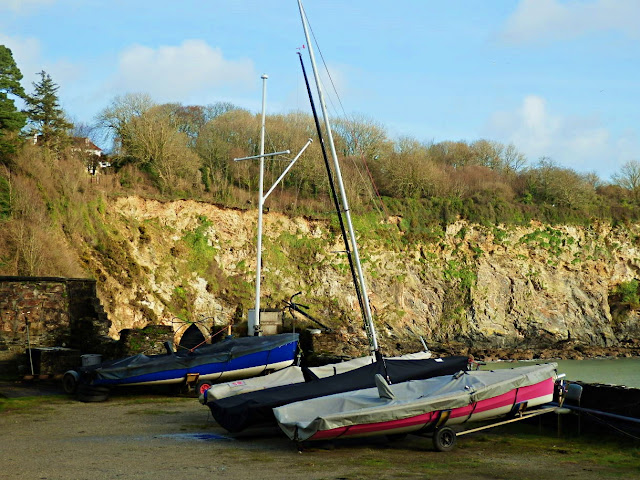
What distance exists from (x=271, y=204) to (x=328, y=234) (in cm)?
451

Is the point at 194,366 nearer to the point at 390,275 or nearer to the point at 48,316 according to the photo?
the point at 48,316

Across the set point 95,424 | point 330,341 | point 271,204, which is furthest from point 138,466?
point 271,204

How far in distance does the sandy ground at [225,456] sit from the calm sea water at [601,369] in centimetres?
2138

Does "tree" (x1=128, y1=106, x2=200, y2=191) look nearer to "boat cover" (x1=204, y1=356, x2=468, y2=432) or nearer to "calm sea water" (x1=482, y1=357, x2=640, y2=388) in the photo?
"calm sea water" (x1=482, y1=357, x2=640, y2=388)

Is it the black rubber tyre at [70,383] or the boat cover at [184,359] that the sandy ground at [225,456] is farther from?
the black rubber tyre at [70,383]

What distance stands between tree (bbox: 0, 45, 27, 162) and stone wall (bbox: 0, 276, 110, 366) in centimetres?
1618

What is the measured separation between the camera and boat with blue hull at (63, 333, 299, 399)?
50.4ft

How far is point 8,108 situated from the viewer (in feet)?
115

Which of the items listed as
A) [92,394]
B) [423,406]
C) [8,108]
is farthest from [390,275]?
[423,406]

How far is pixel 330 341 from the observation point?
2042 cm

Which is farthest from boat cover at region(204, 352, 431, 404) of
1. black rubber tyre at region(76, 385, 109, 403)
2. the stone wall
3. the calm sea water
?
the calm sea water

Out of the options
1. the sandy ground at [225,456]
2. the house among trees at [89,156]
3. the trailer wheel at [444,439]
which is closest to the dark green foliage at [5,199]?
the house among trees at [89,156]

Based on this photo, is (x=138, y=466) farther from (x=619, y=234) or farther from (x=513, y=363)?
(x=619, y=234)

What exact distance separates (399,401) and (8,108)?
31241 mm
